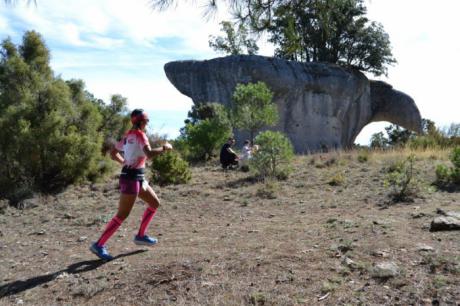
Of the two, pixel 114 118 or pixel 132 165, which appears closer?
pixel 132 165

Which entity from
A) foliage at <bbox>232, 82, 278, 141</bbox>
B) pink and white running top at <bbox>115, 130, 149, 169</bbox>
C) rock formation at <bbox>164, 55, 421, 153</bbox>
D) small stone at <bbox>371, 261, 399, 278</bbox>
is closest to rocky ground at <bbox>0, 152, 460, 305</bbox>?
small stone at <bbox>371, 261, 399, 278</bbox>

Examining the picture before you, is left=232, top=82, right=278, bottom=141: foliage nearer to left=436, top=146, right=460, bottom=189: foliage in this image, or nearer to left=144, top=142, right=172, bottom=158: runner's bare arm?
left=436, top=146, right=460, bottom=189: foliage

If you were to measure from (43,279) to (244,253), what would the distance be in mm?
2004

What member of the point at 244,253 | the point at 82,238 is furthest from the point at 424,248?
the point at 82,238

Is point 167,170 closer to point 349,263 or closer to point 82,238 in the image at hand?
point 82,238

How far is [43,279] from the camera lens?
17.0 feet

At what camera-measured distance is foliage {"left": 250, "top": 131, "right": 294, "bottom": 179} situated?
12.4 meters

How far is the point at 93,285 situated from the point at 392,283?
2638mm

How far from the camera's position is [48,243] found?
679 cm

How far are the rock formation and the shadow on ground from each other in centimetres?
2154

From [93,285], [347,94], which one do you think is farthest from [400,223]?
[347,94]

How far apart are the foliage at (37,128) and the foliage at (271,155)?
3.79 m

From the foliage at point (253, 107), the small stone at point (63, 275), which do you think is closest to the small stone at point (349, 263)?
the small stone at point (63, 275)

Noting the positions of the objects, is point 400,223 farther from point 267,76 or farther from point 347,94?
point 347,94
